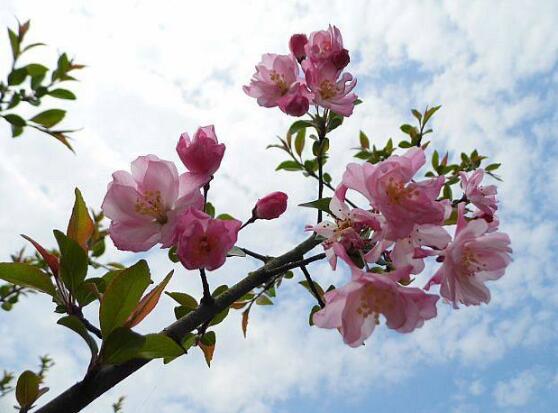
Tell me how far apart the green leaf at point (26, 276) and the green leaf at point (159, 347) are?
0.22 meters

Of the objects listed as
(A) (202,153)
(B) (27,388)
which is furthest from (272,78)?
(B) (27,388)

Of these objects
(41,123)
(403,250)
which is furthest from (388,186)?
(41,123)

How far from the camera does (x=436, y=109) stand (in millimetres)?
2221

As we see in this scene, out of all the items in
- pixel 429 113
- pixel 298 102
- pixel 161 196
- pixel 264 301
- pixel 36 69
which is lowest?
pixel 161 196

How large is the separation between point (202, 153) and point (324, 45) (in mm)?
585

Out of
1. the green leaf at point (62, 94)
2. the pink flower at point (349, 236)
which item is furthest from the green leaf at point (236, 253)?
the green leaf at point (62, 94)

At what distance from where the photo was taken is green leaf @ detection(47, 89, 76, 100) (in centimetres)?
233

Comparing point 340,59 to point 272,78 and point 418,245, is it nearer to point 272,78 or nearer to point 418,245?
point 272,78

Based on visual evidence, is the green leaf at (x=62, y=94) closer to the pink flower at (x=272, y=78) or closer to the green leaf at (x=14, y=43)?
the green leaf at (x=14, y=43)

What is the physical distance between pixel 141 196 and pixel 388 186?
46cm

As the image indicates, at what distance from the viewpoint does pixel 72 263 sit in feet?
2.96

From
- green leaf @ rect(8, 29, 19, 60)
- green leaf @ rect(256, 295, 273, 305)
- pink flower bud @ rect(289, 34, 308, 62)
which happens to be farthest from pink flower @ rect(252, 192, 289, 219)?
green leaf @ rect(8, 29, 19, 60)

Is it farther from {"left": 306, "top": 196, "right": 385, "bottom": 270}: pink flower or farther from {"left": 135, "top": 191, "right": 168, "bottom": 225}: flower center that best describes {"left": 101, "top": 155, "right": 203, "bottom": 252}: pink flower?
{"left": 306, "top": 196, "right": 385, "bottom": 270}: pink flower

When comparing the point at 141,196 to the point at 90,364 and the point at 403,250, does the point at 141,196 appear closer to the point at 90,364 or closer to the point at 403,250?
the point at 90,364
